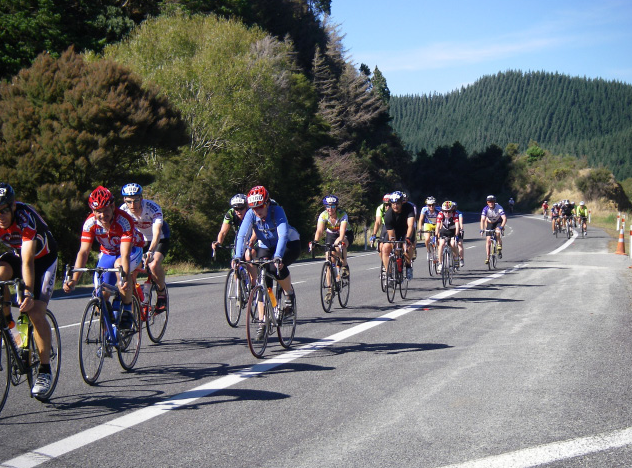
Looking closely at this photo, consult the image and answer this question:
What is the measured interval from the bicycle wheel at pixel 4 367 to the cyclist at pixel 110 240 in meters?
1.00

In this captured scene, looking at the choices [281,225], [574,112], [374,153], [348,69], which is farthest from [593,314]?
[574,112]

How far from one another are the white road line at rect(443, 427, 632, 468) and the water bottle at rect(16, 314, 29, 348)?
12.2 ft

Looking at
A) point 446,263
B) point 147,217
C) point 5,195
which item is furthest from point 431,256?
point 5,195

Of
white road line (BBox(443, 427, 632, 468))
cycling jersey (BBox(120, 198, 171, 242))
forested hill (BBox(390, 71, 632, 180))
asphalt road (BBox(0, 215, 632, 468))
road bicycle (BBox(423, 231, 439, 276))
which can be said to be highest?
forested hill (BBox(390, 71, 632, 180))

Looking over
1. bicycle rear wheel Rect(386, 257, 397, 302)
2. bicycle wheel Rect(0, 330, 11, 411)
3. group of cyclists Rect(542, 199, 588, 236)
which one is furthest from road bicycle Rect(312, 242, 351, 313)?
group of cyclists Rect(542, 199, 588, 236)

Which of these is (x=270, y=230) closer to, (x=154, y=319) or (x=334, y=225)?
(x=154, y=319)

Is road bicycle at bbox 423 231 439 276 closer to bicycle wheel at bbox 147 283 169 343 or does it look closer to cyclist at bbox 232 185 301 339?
cyclist at bbox 232 185 301 339

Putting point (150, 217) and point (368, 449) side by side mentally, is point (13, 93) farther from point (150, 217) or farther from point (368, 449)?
point (368, 449)

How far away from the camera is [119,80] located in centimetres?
2822

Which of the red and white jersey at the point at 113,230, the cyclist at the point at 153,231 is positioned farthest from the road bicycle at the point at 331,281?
the red and white jersey at the point at 113,230

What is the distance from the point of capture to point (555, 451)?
15.3 feet

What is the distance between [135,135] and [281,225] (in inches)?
849

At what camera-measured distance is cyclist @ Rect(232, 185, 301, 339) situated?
806 cm

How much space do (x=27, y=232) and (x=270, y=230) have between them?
345 cm
